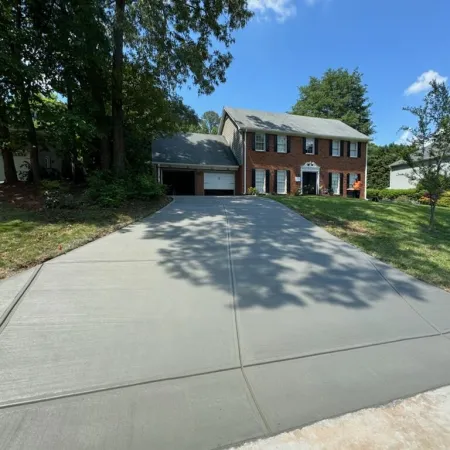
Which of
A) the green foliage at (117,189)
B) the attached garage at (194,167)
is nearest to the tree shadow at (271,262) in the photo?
the green foliage at (117,189)

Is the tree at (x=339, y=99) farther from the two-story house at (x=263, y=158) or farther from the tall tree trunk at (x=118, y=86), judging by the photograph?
the tall tree trunk at (x=118, y=86)

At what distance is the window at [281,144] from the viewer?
791 inches

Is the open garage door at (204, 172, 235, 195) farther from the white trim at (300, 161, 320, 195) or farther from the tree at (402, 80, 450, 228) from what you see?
the tree at (402, 80, 450, 228)

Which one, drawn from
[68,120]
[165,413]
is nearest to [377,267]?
[165,413]

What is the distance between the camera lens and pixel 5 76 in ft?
29.8

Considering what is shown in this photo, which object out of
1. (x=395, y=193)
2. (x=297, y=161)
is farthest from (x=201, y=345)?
(x=395, y=193)

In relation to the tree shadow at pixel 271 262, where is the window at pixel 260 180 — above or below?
above

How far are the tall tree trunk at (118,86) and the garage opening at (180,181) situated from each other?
9045 mm

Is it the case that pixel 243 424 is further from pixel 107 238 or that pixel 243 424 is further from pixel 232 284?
pixel 107 238

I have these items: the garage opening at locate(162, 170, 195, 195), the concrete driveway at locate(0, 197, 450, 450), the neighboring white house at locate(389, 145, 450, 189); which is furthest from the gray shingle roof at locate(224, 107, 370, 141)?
the concrete driveway at locate(0, 197, 450, 450)

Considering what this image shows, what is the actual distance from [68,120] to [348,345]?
9201mm

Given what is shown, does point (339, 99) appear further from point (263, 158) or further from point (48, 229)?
point (48, 229)

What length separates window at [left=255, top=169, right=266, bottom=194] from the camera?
19.5m

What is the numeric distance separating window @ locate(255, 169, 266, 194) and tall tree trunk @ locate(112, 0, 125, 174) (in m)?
10.6
